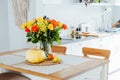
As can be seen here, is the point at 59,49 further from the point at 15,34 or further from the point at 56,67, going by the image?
the point at 15,34

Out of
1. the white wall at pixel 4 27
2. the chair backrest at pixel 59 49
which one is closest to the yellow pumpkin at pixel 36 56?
the chair backrest at pixel 59 49

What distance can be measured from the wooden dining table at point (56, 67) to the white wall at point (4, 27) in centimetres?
126

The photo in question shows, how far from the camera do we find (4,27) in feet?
12.9

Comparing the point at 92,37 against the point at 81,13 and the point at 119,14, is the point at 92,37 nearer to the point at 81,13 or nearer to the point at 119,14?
the point at 81,13

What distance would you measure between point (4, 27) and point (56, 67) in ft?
6.71

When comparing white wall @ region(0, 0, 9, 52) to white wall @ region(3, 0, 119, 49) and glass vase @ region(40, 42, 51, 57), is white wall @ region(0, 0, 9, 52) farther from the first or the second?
glass vase @ region(40, 42, 51, 57)

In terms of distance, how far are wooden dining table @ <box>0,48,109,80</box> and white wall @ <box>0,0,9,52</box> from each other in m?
1.26

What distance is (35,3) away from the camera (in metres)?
3.60

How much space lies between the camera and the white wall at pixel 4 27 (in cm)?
388

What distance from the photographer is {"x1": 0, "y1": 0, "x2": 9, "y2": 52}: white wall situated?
12.7ft

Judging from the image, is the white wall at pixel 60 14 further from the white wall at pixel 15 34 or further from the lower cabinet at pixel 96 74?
the lower cabinet at pixel 96 74

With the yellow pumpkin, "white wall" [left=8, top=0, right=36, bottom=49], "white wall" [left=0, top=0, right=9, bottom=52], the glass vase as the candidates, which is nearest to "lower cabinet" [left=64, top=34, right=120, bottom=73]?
"white wall" [left=8, top=0, right=36, bottom=49]

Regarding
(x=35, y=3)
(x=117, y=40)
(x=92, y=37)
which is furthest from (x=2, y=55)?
(x=117, y=40)

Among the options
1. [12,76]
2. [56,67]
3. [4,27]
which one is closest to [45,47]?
[56,67]
